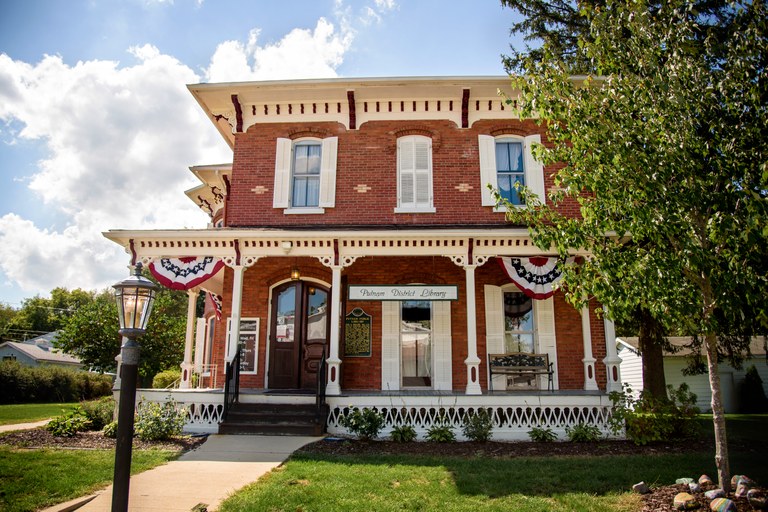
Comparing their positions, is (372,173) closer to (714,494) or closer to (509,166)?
(509,166)

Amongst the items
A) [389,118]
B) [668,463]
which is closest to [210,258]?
[389,118]

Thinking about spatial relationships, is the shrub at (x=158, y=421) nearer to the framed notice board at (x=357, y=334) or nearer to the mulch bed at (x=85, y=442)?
the mulch bed at (x=85, y=442)

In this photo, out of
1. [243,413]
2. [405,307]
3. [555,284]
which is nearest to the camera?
[555,284]

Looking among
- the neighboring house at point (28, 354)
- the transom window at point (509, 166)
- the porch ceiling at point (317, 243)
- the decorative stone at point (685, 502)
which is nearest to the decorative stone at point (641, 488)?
the decorative stone at point (685, 502)

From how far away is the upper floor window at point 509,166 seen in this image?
13004mm

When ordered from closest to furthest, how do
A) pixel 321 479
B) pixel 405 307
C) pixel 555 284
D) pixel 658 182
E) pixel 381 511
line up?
pixel 381 511, pixel 658 182, pixel 321 479, pixel 555 284, pixel 405 307

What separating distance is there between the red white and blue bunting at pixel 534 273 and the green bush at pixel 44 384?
78.9 ft

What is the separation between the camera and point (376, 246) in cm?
1130

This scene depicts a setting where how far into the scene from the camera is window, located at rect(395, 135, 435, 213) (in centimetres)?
1301

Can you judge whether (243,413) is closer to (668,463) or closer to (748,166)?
(668,463)

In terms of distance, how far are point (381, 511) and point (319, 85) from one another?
982cm

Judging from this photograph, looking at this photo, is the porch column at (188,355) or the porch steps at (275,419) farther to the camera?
the porch column at (188,355)

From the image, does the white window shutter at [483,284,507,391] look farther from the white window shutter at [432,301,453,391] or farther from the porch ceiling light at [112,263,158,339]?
the porch ceiling light at [112,263,158,339]

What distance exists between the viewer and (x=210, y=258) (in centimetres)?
1130
